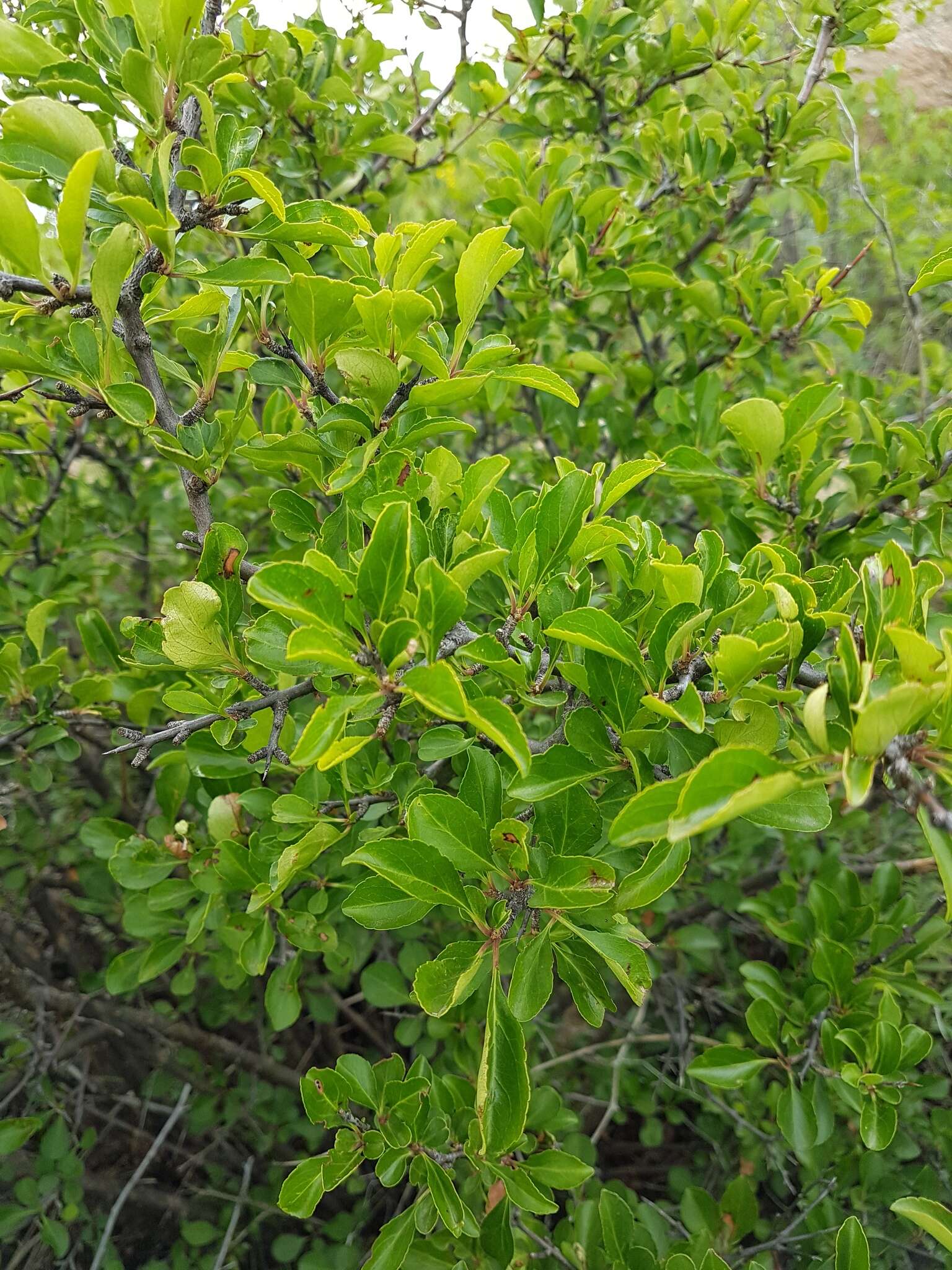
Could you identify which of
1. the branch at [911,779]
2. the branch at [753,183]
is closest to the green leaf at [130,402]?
the branch at [911,779]

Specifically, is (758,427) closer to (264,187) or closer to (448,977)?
(264,187)

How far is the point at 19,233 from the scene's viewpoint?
70 centimetres

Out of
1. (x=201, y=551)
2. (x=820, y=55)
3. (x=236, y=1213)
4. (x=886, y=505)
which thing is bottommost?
(x=236, y=1213)

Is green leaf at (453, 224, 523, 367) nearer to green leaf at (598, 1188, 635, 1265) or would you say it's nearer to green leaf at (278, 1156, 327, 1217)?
green leaf at (278, 1156, 327, 1217)

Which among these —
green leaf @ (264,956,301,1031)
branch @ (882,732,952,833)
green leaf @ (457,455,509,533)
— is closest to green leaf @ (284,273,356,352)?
green leaf @ (457,455,509,533)

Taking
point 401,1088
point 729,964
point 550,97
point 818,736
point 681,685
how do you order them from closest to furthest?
1. point 818,736
2. point 681,685
3. point 401,1088
4. point 550,97
5. point 729,964

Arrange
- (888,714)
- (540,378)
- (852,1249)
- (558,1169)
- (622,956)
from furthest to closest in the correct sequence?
1. (558,1169)
2. (852,1249)
3. (540,378)
4. (622,956)
5. (888,714)

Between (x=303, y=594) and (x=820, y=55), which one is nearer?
(x=303, y=594)

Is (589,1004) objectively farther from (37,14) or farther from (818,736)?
(37,14)

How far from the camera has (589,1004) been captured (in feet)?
2.78

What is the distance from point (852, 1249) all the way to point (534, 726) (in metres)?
1.04

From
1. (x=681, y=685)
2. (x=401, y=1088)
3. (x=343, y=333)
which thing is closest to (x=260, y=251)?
(x=343, y=333)

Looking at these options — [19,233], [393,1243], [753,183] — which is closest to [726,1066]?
[393,1243]

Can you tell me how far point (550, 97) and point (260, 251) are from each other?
1.44 metres
